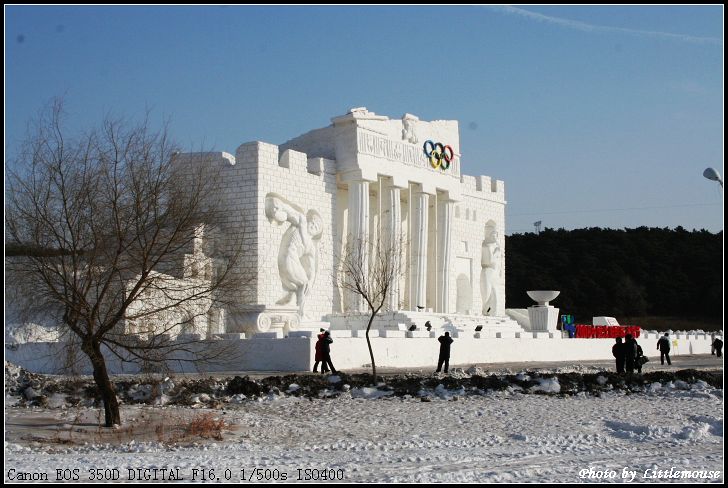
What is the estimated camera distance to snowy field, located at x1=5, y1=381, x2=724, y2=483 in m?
10.8

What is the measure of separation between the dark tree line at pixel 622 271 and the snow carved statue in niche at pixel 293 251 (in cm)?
4103

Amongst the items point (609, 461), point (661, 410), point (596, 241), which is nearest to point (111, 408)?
point (609, 461)

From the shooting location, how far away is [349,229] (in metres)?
37.4

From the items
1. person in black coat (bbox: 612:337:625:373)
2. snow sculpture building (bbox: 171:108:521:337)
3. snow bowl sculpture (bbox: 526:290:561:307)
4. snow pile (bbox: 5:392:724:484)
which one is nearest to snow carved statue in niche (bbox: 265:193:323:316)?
snow sculpture building (bbox: 171:108:521:337)

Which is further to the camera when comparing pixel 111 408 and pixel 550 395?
pixel 550 395

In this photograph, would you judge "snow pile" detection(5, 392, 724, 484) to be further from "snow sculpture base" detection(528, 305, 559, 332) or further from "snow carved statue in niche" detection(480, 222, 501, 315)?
"snow carved statue in niche" detection(480, 222, 501, 315)

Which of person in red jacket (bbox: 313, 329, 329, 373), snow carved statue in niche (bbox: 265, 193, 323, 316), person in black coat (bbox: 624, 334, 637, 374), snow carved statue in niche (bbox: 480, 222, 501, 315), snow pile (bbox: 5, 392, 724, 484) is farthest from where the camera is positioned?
snow carved statue in niche (bbox: 480, 222, 501, 315)

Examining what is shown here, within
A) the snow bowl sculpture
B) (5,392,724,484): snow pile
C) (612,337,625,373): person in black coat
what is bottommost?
(5,392,724,484): snow pile

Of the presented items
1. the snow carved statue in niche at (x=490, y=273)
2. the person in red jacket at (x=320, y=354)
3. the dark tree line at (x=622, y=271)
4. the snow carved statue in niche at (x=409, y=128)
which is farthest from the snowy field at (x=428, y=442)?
the dark tree line at (x=622, y=271)

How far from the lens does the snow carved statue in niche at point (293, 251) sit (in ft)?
112

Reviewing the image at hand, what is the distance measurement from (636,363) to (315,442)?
13652 millimetres

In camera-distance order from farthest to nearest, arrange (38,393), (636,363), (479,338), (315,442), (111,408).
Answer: (479,338) < (636,363) < (38,393) < (111,408) < (315,442)

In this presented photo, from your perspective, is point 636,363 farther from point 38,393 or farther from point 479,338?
point 38,393

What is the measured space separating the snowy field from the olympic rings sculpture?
2257 centimetres
